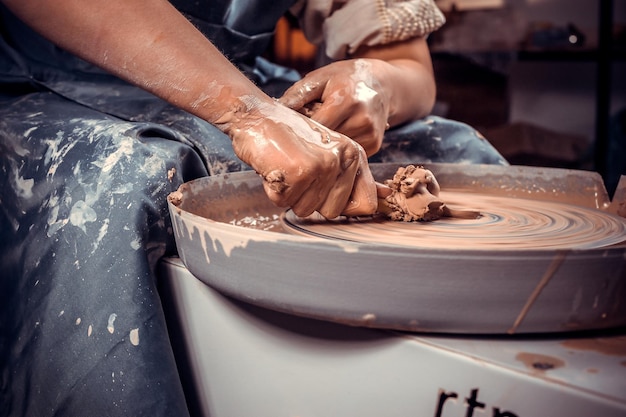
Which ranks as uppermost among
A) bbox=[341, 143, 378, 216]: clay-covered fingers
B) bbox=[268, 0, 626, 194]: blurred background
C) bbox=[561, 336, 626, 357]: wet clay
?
bbox=[341, 143, 378, 216]: clay-covered fingers

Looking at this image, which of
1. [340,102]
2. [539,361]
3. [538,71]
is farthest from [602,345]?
[538,71]

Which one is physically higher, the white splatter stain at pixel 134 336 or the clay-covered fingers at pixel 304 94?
the clay-covered fingers at pixel 304 94

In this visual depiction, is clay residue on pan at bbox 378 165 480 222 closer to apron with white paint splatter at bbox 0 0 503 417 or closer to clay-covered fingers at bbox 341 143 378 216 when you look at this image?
clay-covered fingers at bbox 341 143 378 216

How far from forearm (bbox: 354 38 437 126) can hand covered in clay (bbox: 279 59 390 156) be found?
0.19 meters

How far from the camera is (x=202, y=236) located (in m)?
0.75

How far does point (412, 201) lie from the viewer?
940mm

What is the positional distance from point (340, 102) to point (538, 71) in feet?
12.1

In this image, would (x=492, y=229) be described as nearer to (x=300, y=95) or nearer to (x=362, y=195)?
(x=362, y=195)

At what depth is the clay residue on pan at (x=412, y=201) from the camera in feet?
3.07

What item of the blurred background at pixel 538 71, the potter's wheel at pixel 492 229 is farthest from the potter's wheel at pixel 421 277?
the blurred background at pixel 538 71

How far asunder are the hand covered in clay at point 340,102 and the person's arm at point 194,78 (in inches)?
5.1

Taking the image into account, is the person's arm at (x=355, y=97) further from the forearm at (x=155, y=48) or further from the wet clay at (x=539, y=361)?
the wet clay at (x=539, y=361)

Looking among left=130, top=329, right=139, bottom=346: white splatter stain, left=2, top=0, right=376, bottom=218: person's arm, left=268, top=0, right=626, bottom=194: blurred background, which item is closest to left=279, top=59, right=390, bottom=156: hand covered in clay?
left=2, top=0, right=376, bottom=218: person's arm

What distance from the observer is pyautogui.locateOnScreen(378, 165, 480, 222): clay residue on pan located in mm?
935
